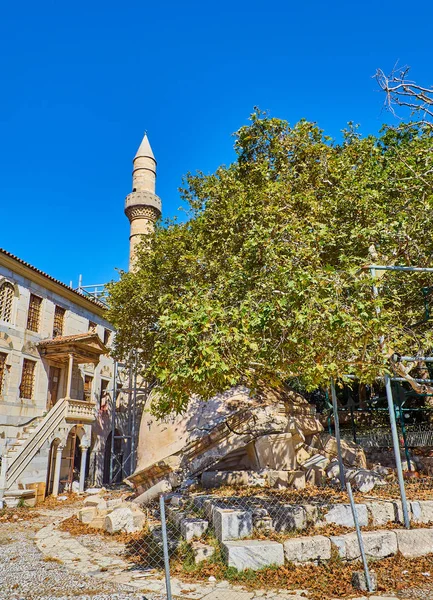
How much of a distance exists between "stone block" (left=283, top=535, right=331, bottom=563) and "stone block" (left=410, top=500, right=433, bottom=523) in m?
1.96

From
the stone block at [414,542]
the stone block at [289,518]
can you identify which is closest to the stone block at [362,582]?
the stone block at [414,542]

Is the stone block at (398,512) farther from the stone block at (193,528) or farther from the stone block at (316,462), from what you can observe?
the stone block at (316,462)

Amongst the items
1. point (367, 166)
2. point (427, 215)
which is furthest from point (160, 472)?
point (367, 166)

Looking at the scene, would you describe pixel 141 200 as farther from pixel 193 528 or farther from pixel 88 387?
pixel 193 528

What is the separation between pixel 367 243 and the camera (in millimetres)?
10938

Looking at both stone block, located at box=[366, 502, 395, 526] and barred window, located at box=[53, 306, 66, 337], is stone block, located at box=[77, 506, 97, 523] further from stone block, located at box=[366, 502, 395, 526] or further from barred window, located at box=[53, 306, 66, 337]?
barred window, located at box=[53, 306, 66, 337]

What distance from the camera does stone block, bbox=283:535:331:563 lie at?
700 centimetres

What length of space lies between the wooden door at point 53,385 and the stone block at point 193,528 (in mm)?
14757

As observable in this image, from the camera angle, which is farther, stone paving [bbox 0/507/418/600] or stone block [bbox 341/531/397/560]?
stone block [bbox 341/531/397/560]

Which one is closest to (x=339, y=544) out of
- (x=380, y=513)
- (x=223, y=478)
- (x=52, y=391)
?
(x=380, y=513)

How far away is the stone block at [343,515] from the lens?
7.94 metres

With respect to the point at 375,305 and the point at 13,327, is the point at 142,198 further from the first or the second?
the point at 375,305

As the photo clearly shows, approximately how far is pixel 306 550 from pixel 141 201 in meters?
28.3

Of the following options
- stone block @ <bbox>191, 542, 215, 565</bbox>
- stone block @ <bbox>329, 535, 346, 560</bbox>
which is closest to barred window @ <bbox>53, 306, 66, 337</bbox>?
stone block @ <bbox>191, 542, 215, 565</bbox>
